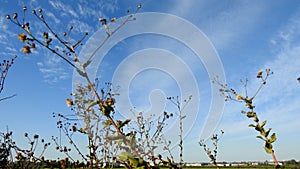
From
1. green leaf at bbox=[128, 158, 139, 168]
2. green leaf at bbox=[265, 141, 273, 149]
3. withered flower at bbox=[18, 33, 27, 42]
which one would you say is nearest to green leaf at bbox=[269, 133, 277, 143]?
green leaf at bbox=[265, 141, 273, 149]

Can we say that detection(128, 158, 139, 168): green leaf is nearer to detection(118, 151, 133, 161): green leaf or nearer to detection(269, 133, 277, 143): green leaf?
detection(118, 151, 133, 161): green leaf

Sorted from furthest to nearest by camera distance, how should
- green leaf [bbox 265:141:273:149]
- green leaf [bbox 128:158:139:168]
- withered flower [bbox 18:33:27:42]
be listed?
green leaf [bbox 265:141:273:149], withered flower [bbox 18:33:27:42], green leaf [bbox 128:158:139:168]

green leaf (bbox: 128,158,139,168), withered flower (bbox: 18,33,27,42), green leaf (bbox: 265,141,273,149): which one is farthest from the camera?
green leaf (bbox: 265,141,273,149)

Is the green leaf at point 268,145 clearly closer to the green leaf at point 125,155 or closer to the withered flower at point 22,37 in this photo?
the green leaf at point 125,155

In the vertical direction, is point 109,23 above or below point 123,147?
above

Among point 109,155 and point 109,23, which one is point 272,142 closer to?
point 109,23

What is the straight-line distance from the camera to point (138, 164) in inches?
53.9

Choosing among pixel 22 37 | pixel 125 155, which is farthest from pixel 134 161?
pixel 22 37

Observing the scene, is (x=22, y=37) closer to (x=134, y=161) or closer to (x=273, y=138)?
(x=134, y=161)

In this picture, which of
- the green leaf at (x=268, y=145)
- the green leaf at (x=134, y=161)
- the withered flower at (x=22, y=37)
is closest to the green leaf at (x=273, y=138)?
the green leaf at (x=268, y=145)

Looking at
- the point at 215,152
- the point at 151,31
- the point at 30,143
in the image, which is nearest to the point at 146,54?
the point at 151,31

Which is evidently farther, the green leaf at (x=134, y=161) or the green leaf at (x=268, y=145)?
the green leaf at (x=268, y=145)

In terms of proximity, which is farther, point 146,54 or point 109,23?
point 146,54

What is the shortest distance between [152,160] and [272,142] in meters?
0.94
